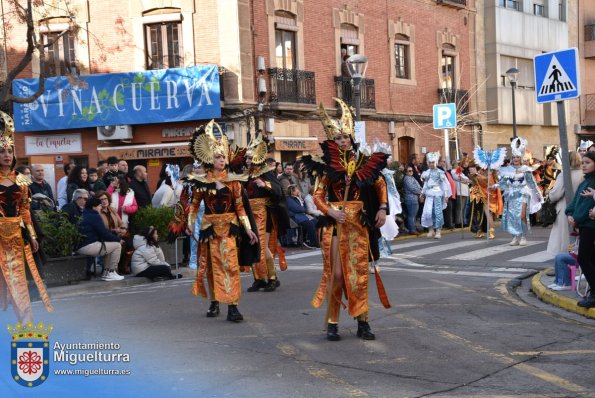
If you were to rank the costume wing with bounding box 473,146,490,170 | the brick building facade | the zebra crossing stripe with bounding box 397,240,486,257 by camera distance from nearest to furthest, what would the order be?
the zebra crossing stripe with bounding box 397,240,486,257, the costume wing with bounding box 473,146,490,170, the brick building facade

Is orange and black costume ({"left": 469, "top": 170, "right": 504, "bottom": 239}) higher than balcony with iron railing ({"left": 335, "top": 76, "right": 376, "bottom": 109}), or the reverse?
balcony with iron railing ({"left": 335, "top": 76, "right": 376, "bottom": 109})

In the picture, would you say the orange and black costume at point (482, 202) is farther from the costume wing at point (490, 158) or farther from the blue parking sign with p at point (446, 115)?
the blue parking sign with p at point (446, 115)

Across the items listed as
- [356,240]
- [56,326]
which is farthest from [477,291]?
[56,326]

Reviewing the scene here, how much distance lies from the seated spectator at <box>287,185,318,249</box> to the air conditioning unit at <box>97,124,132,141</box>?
319 inches

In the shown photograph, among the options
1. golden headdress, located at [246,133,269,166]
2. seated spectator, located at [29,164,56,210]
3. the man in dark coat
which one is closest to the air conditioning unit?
the man in dark coat

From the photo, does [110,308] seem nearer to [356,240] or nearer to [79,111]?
[356,240]

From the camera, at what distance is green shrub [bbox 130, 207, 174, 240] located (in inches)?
532

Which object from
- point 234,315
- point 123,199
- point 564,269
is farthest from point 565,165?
point 123,199

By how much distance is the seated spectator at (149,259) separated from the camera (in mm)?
12836

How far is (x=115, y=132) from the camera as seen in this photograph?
23.6 m

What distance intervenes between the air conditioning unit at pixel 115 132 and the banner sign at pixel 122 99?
6.5 inches

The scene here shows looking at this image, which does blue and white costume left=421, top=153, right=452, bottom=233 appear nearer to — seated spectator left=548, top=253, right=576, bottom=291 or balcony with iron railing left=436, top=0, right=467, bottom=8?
seated spectator left=548, top=253, right=576, bottom=291

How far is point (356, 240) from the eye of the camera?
7.53m

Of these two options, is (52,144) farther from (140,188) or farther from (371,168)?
(371,168)
